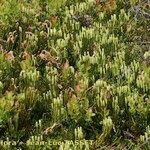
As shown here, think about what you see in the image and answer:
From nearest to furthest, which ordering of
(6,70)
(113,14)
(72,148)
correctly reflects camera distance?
(72,148)
(6,70)
(113,14)

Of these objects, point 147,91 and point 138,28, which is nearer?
point 147,91

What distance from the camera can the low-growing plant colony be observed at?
4.44 meters

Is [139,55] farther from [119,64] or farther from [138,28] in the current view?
[138,28]

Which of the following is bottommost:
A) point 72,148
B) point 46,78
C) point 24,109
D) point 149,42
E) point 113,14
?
point 72,148

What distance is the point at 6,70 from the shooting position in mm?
5215

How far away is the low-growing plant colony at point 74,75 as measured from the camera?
4441 mm

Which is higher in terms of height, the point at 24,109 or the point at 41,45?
the point at 41,45

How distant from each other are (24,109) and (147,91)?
1.39 m

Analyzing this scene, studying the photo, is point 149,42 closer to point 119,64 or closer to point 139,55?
point 139,55

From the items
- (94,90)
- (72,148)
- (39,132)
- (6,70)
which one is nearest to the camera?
(72,148)

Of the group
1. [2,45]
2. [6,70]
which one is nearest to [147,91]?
[6,70]

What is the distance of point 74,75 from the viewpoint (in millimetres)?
5195

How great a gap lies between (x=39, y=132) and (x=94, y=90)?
2.70 feet

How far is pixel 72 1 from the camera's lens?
7379 mm
